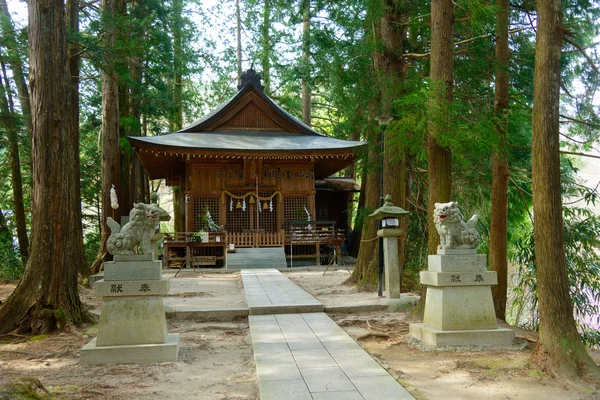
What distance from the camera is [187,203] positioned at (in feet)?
61.9

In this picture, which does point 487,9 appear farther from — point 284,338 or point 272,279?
point 272,279

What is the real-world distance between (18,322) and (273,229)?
43.3ft

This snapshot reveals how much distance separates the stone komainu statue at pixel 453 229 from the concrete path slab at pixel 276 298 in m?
2.82

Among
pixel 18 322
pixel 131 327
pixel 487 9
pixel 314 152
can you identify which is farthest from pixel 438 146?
pixel 314 152

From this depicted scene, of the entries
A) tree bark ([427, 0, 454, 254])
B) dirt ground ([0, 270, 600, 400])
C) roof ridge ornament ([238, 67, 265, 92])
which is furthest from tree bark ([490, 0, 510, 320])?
roof ridge ornament ([238, 67, 265, 92])

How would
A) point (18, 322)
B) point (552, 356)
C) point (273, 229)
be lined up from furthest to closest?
point (273, 229) → point (18, 322) → point (552, 356)

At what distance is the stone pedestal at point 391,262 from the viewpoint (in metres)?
8.76

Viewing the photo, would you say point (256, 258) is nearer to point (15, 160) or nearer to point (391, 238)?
point (15, 160)

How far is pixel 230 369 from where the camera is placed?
5199 millimetres

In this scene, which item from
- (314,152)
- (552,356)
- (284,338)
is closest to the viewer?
(552,356)

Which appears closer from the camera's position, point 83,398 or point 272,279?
point 83,398

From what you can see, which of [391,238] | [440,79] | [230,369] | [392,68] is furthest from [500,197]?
[230,369]

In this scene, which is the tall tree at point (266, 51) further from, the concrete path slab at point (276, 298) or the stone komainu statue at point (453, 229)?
the stone komainu statue at point (453, 229)

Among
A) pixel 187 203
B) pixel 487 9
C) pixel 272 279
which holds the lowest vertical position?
pixel 272 279
